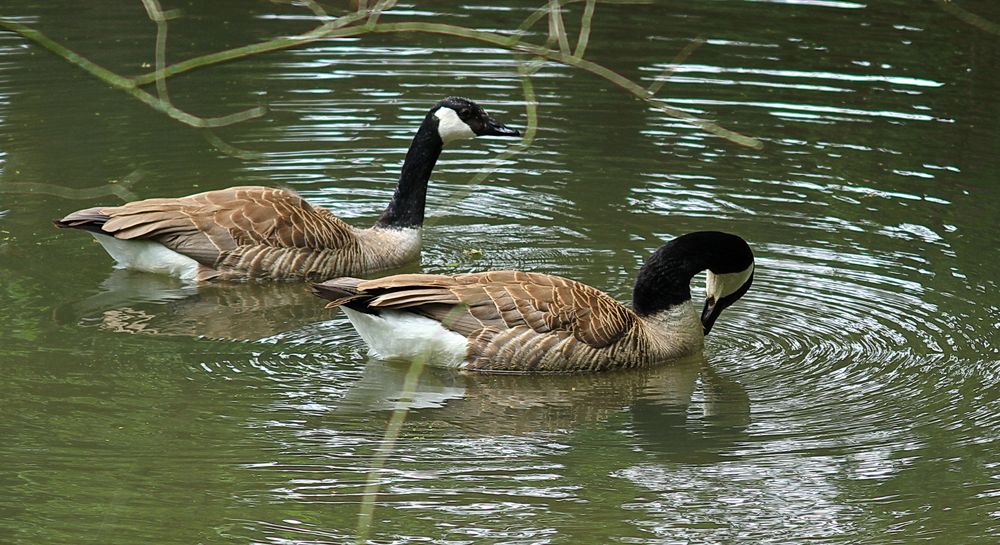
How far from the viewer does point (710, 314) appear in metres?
10.9

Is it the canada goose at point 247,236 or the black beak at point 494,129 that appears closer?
the canada goose at point 247,236

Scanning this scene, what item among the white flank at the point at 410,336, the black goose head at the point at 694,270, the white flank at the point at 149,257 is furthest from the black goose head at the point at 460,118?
the white flank at the point at 410,336

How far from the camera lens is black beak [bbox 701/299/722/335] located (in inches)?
427

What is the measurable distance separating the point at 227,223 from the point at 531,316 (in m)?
3.29

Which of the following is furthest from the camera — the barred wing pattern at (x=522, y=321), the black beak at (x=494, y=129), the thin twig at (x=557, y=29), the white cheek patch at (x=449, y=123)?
the white cheek patch at (x=449, y=123)

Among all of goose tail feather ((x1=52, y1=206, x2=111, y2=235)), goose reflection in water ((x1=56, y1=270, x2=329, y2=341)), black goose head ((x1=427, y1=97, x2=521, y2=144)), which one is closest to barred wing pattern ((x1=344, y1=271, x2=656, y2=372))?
goose reflection in water ((x1=56, y1=270, x2=329, y2=341))

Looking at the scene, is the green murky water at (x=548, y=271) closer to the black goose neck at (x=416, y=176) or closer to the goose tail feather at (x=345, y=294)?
the black goose neck at (x=416, y=176)

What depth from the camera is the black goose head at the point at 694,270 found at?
10562 mm

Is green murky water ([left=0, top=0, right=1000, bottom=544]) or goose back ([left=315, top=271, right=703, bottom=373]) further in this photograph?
goose back ([left=315, top=271, right=703, bottom=373])

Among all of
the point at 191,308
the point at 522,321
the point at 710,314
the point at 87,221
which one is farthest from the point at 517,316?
the point at 87,221

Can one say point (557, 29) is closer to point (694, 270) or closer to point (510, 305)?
point (510, 305)

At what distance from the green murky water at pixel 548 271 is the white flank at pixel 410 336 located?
6.6 inches

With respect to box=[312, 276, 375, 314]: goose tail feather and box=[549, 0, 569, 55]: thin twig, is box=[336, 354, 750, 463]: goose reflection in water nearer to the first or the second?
box=[312, 276, 375, 314]: goose tail feather

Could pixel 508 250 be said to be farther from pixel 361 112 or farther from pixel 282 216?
pixel 361 112
